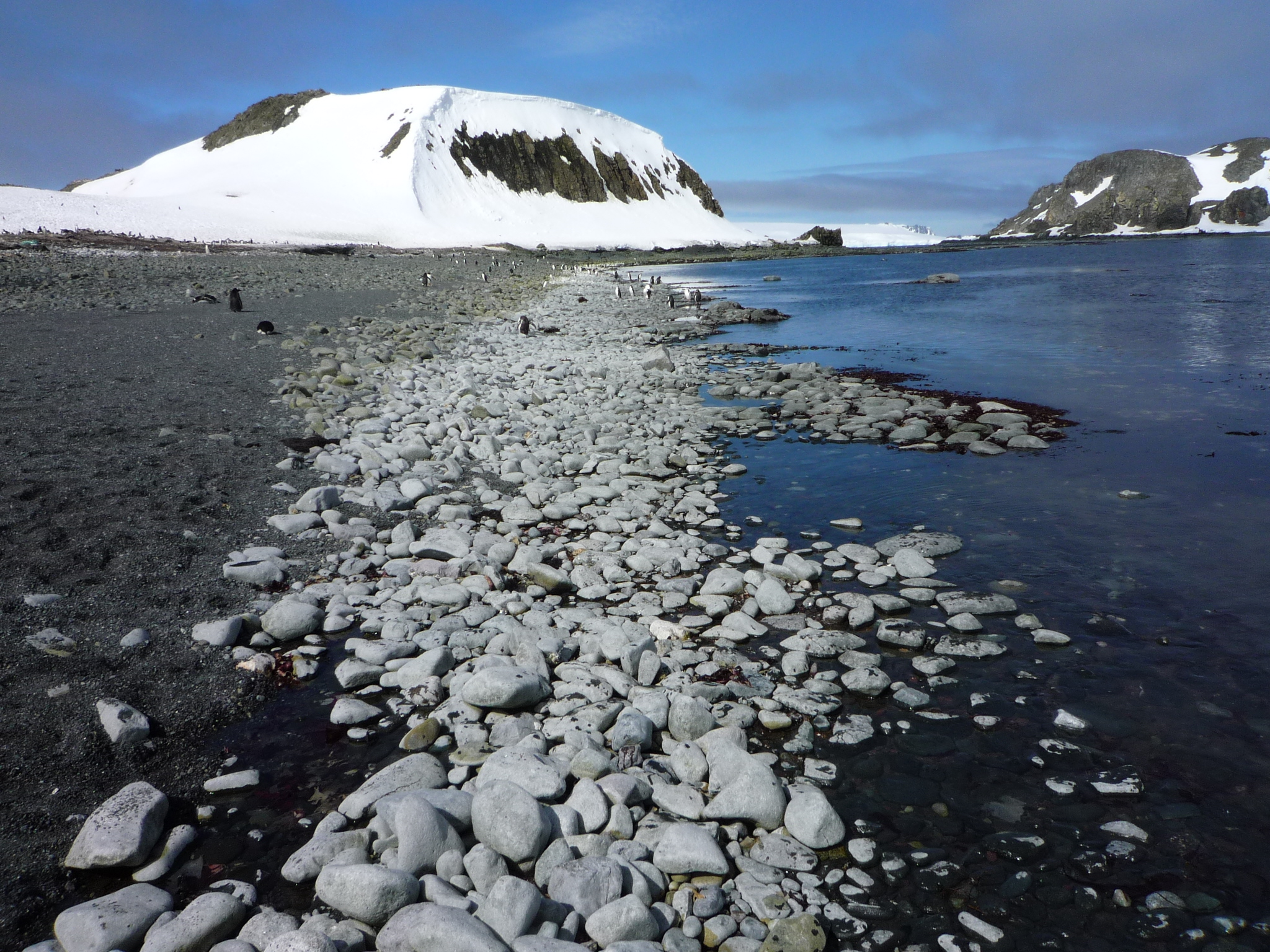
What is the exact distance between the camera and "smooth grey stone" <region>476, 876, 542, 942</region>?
262cm

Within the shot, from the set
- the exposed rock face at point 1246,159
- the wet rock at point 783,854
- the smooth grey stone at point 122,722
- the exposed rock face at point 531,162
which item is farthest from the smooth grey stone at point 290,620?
the exposed rock face at point 1246,159

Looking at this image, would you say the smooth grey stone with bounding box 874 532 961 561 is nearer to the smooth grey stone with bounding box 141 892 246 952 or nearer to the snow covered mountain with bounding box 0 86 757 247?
the smooth grey stone with bounding box 141 892 246 952

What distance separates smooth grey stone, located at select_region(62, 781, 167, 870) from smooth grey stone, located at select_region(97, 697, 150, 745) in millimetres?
513

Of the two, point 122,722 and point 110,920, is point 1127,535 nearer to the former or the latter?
point 110,920

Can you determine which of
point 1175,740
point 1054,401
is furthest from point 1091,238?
point 1175,740

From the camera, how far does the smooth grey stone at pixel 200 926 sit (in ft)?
8.35

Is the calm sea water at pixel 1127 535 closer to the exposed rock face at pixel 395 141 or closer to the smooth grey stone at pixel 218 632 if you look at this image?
the smooth grey stone at pixel 218 632

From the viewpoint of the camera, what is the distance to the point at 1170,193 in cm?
17012

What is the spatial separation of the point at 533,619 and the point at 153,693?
2.31 m

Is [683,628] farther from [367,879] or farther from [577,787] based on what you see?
[367,879]

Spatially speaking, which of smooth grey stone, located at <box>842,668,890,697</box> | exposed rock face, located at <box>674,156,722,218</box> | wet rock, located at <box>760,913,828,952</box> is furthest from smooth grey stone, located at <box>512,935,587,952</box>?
exposed rock face, located at <box>674,156,722,218</box>

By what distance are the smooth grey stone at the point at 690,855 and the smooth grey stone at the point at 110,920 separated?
2.00 metres

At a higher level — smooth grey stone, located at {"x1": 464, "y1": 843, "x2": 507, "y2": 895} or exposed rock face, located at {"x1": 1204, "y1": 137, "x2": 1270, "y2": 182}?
exposed rock face, located at {"x1": 1204, "y1": 137, "x2": 1270, "y2": 182}

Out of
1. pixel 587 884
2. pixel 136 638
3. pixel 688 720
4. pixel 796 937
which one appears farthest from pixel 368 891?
pixel 136 638
